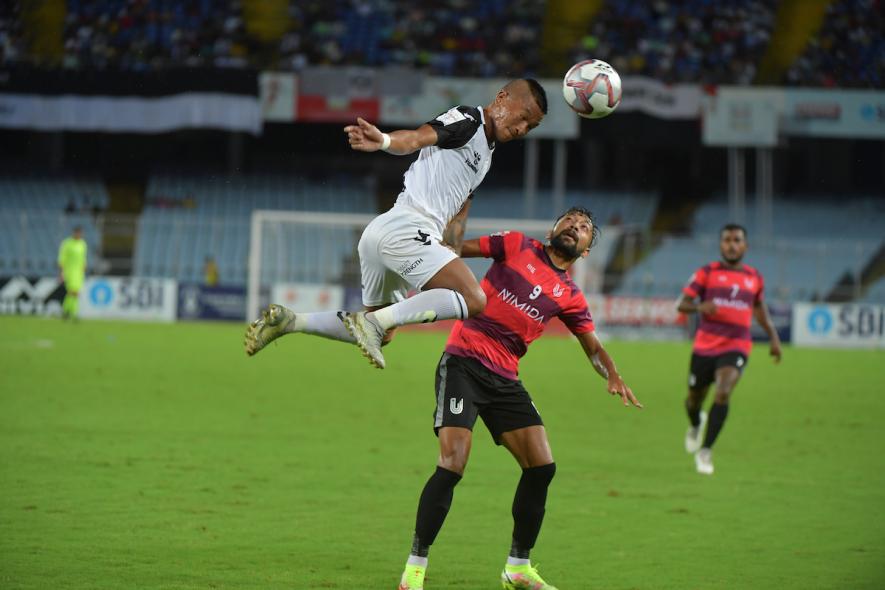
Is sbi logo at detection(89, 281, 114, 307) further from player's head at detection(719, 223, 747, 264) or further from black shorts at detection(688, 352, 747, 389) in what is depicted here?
player's head at detection(719, 223, 747, 264)

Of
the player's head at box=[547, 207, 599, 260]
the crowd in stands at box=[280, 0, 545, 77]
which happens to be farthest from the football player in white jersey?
the crowd in stands at box=[280, 0, 545, 77]

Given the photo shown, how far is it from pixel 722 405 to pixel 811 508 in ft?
7.48

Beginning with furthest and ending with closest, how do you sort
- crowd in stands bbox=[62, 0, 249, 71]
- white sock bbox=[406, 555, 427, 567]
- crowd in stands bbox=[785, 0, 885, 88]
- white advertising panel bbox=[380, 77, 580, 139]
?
white advertising panel bbox=[380, 77, 580, 139] → crowd in stands bbox=[62, 0, 249, 71] → crowd in stands bbox=[785, 0, 885, 88] → white sock bbox=[406, 555, 427, 567]

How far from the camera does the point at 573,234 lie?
23.9 ft

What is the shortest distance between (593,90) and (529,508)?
8.49 feet

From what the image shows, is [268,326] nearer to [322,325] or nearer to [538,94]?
[322,325]

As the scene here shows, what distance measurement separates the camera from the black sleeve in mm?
6945

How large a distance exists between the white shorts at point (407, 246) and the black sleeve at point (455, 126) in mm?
484

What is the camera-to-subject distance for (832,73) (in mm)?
38219

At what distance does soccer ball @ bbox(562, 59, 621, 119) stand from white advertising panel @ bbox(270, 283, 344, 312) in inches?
1005

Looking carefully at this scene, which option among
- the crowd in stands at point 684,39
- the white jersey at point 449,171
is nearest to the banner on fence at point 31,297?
the crowd in stands at point 684,39

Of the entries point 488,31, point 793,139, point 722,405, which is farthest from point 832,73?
point 722,405

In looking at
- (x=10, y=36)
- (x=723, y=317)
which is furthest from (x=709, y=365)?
(x=10, y=36)

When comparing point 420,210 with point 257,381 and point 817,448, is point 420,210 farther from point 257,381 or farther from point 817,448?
point 257,381
